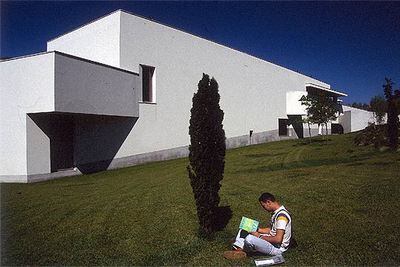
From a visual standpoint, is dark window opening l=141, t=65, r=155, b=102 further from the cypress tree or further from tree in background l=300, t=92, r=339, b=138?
the cypress tree

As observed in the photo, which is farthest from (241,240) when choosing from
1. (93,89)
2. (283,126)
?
(283,126)

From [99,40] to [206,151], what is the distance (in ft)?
55.0

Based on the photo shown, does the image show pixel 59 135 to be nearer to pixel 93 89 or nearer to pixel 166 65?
pixel 93 89

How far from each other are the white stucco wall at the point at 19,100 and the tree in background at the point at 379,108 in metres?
40.5

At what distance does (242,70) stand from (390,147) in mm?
15484

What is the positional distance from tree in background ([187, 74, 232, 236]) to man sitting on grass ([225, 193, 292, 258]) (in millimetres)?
1326

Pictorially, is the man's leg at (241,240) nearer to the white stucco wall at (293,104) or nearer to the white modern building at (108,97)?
the white modern building at (108,97)

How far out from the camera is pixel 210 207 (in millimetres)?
7488

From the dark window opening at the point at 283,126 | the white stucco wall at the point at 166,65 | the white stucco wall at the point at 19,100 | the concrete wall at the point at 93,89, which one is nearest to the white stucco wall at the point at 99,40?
the white stucco wall at the point at 166,65

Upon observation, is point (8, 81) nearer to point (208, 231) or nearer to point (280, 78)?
point (208, 231)

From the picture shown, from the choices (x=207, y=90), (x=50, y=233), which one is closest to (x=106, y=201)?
(x=50, y=233)

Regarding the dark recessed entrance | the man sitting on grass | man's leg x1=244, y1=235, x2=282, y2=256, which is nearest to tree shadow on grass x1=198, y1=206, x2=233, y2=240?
the man sitting on grass

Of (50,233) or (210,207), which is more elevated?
(210,207)

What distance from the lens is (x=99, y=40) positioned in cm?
2145
